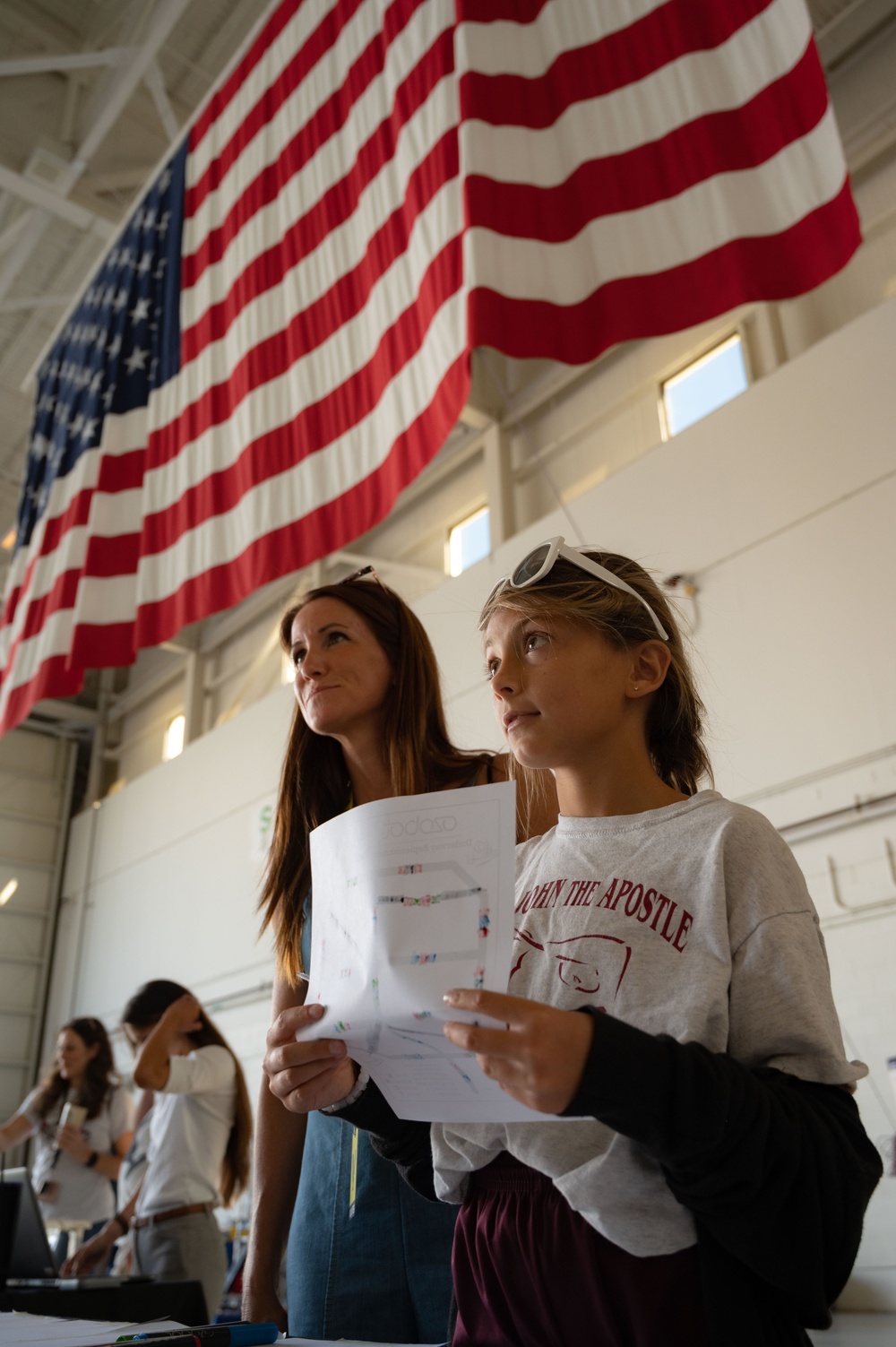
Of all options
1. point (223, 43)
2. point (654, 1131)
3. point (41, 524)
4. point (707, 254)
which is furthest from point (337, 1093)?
point (223, 43)

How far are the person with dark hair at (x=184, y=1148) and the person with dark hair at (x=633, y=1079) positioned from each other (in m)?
2.81

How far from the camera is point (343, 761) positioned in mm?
1979

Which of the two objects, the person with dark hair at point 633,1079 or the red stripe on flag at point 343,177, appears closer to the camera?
the person with dark hair at point 633,1079

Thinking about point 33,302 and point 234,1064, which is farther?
point 33,302

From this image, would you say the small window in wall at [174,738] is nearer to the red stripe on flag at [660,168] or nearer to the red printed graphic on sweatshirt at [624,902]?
the red stripe on flag at [660,168]

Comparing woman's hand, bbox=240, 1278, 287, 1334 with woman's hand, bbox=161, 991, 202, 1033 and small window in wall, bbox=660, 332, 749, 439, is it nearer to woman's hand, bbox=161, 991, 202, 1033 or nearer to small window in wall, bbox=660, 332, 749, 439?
woman's hand, bbox=161, 991, 202, 1033

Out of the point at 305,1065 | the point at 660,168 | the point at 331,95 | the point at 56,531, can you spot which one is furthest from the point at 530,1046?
the point at 56,531

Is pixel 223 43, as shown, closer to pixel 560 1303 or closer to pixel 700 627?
pixel 700 627

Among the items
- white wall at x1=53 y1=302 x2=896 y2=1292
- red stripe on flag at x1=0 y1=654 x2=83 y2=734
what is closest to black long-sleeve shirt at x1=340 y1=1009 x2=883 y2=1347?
white wall at x1=53 y1=302 x2=896 y2=1292

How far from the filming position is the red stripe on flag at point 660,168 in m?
3.30

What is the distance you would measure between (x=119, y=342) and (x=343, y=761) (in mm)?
4916

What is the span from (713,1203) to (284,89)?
5.60 m

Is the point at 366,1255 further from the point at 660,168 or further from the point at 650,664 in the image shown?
the point at 660,168

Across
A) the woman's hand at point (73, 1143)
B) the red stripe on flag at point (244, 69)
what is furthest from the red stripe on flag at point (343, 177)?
the woman's hand at point (73, 1143)
